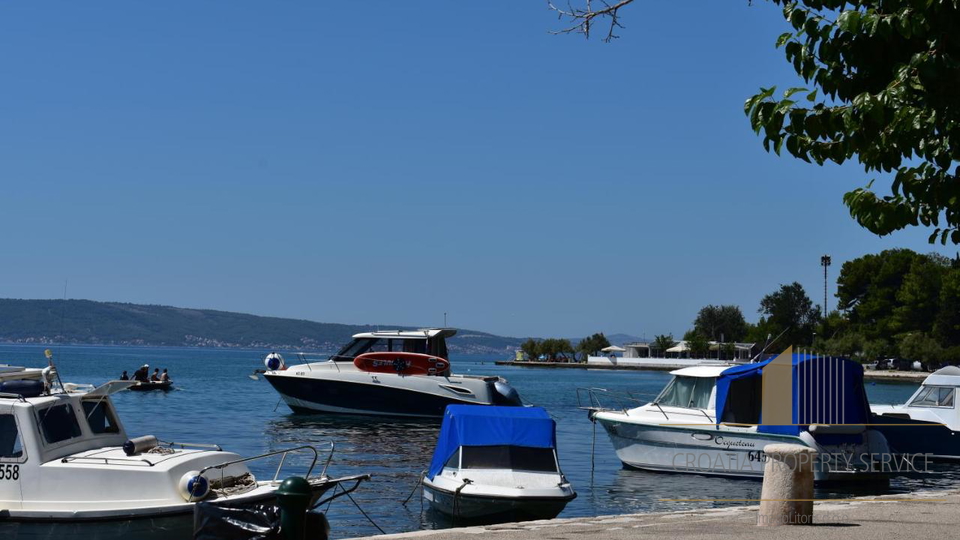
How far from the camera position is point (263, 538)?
10086 millimetres

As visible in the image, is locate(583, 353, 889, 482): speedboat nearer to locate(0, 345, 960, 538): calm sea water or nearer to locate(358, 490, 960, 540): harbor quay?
locate(0, 345, 960, 538): calm sea water

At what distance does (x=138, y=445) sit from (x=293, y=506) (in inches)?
253

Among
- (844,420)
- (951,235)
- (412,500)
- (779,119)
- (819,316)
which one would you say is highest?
(819,316)

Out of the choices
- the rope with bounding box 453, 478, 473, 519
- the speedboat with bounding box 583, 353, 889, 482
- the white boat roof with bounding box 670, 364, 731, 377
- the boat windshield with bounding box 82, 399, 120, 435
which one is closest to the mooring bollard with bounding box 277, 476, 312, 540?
the boat windshield with bounding box 82, 399, 120, 435

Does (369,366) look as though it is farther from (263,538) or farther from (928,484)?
(263,538)

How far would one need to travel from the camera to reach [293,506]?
9.98m

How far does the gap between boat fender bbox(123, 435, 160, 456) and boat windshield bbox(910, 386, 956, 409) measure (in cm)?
2373

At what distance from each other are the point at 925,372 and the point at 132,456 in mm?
121126

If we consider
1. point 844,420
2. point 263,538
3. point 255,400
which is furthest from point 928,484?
point 255,400

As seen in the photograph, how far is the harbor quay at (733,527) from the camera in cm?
1240

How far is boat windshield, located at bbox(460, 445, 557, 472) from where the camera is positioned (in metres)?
19.5

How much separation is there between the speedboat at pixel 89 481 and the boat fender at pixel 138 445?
0.01 meters

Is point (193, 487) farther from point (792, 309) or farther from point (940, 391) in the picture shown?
point (792, 309)

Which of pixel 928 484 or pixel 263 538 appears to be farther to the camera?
pixel 928 484
